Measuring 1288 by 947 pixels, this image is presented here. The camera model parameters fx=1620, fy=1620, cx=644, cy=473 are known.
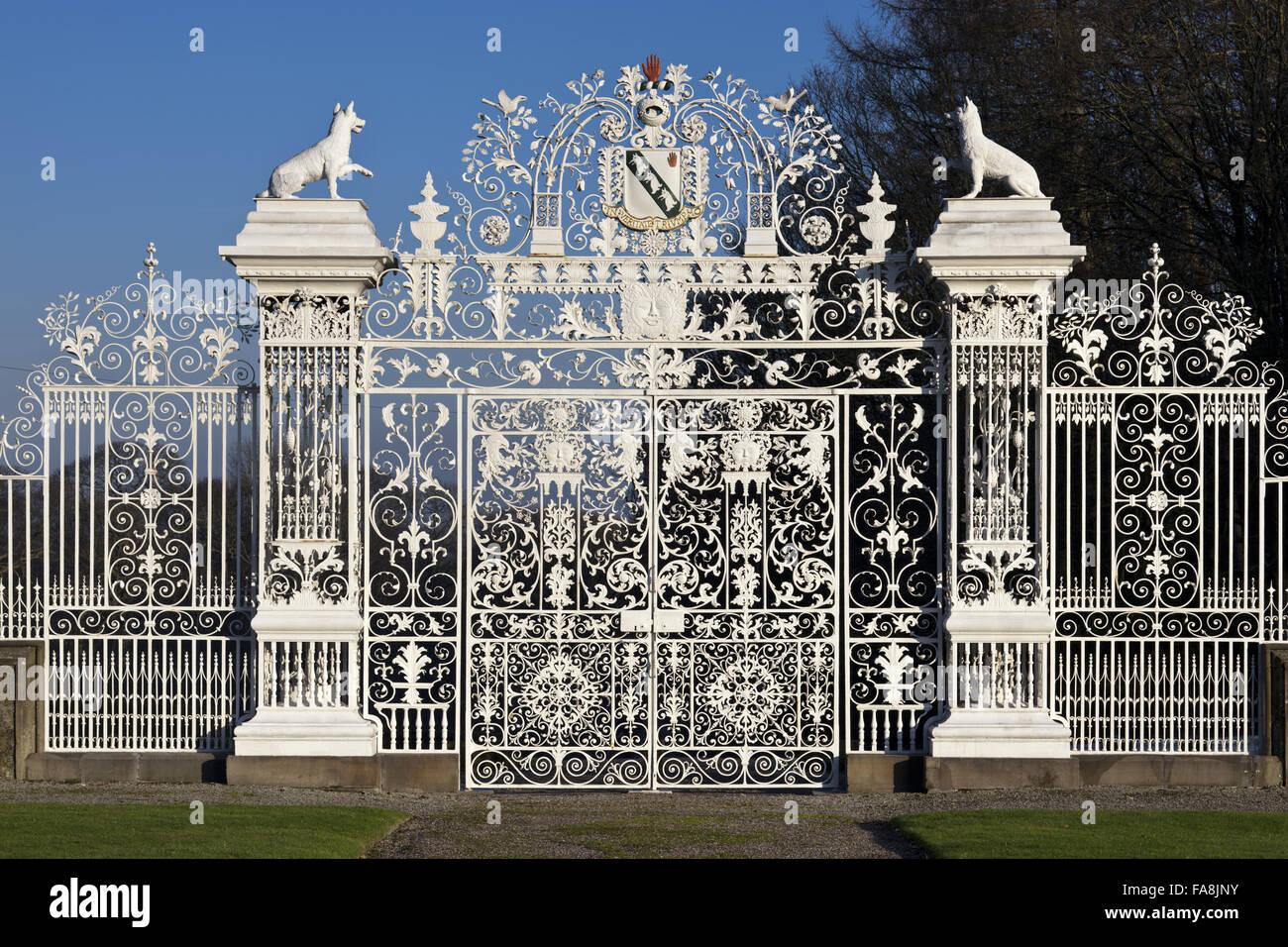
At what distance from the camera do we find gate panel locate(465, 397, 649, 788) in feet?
35.8

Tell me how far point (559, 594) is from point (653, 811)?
1.62 metres

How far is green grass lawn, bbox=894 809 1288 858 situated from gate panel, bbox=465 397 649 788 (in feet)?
7.50

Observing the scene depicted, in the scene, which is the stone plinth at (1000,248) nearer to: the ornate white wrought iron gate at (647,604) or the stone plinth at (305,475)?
the ornate white wrought iron gate at (647,604)

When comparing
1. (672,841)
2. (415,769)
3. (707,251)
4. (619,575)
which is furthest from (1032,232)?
(415,769)

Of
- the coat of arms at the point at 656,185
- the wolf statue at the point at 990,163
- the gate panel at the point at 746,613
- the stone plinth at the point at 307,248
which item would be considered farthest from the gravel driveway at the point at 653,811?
the wolf statue at the point at 990,163

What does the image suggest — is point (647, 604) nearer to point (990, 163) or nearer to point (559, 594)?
point (559, 594)

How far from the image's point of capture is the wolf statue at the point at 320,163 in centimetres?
1085

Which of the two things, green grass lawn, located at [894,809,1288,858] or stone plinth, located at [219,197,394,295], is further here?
stone plinth, located at [219,197,394,295]

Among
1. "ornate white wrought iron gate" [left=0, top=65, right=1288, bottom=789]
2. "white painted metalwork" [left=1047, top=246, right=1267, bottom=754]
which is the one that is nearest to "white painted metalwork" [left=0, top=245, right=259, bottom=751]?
"ornate white wrought iron gate" [left=0, top=65, right=1288, bottom=789]

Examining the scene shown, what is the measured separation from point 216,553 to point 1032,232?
6.33m

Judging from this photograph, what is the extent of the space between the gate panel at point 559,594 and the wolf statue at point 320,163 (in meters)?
1.86

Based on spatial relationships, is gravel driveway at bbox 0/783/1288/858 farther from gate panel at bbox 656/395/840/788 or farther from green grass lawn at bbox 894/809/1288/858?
gate panel at bbox 656/395/840/788
